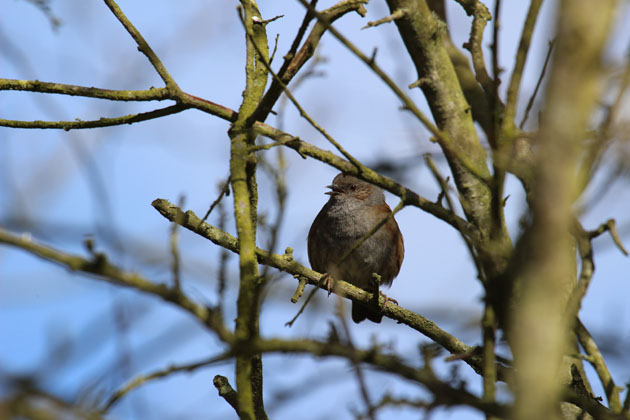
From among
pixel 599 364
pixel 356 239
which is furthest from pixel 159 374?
pixel 356 239

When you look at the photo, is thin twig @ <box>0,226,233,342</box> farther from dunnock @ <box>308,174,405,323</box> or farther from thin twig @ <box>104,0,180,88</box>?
dunnock @ <box>308,174,405,323</box>

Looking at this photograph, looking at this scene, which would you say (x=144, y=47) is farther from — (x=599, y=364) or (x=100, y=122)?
(x=599, y=364)

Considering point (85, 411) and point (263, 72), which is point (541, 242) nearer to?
point (85, 411)

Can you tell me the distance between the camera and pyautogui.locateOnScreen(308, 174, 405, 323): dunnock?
7207 millimetres

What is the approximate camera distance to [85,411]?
6.28 feet

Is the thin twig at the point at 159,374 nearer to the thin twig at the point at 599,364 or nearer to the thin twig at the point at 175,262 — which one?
the thin twig at the point at 175,262

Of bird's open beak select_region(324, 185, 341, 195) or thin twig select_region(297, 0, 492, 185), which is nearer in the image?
thin twig select_region(297, 0, 492, 185)

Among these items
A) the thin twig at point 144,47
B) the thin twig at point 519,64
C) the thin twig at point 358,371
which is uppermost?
the thin twig at point 144,47

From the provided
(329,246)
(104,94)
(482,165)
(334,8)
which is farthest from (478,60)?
(329,246)

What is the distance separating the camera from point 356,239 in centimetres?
729

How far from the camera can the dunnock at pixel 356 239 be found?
721 centimetres

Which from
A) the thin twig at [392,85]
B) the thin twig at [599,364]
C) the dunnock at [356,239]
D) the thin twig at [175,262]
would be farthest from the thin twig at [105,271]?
the dunnock at [356,239]

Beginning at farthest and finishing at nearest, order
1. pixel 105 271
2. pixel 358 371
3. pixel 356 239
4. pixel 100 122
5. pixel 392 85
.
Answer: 1. pixel 356 239
2. pixel 100 122
3. pixel 392 85
4. pixel 358 371
5. pixel 105 271

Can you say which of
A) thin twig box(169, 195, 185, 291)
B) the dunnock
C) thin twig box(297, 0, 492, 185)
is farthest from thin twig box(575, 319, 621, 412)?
thin twig box(169, 195, 185, 291)
